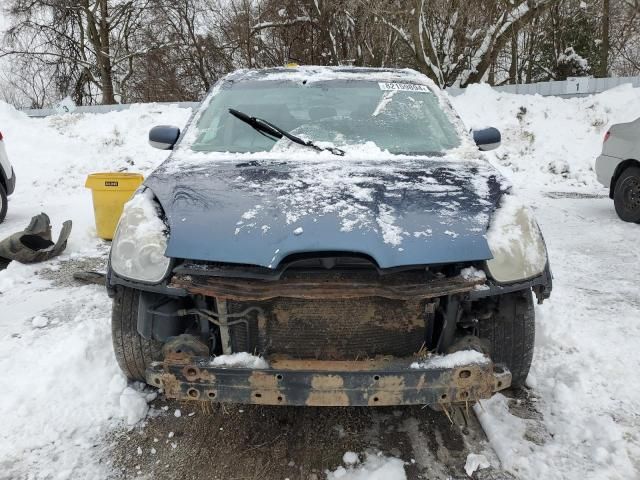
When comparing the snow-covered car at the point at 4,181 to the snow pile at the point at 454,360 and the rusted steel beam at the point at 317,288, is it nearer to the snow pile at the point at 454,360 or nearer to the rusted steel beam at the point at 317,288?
the rusted steel beam at the point at 317,288

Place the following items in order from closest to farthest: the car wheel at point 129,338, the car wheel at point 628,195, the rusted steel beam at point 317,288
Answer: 1. the rusted steel beam at point 317,288
2. the car wheel at point 129,338
3. the car wheel at point 628,195

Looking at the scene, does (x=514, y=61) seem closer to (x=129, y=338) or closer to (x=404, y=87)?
(x=404, y=87)

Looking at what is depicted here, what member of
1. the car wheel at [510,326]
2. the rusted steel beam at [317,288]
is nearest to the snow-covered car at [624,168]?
the car wheel at [510,326]

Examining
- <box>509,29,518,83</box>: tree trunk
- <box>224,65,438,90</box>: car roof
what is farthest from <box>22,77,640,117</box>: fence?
<box>224,65,438,90</box>: car roof

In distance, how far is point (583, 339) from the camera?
341 centimetres

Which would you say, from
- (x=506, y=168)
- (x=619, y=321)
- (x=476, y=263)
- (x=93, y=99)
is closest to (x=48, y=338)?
(x=476, y=263)

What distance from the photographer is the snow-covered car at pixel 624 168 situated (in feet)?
21.8

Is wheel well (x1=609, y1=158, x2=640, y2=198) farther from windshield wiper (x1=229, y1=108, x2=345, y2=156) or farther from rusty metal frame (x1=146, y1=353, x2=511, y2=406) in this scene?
rusty metal frame (x1=146, y1=353, x2=511, y2=406)

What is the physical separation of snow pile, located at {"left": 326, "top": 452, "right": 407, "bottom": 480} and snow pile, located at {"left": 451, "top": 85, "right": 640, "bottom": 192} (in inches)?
343

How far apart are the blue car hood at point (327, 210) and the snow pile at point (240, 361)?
43 centimetres

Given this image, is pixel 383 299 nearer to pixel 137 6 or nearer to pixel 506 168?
pixel 506 168

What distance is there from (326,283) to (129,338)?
1177 millimetres

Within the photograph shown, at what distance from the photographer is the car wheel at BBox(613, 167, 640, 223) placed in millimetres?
6621

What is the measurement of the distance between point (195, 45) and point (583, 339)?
23077 mm
